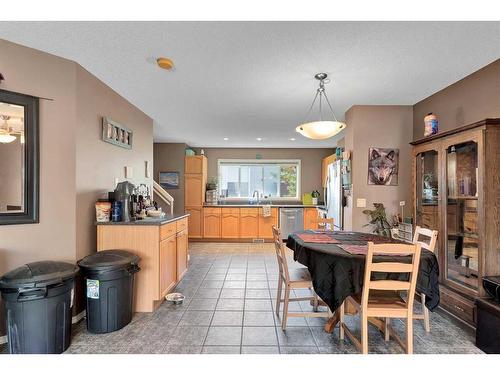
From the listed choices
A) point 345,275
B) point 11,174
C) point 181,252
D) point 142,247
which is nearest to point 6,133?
point 11,174

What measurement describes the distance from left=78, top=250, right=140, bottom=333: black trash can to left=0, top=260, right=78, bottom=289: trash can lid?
21cm

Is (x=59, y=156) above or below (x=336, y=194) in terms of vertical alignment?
above

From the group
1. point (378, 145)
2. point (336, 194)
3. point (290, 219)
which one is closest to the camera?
point (378, 145)

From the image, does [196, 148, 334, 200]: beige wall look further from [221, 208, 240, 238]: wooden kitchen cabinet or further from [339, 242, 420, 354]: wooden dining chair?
[339, 242, 420, 354]: wooden dining chair

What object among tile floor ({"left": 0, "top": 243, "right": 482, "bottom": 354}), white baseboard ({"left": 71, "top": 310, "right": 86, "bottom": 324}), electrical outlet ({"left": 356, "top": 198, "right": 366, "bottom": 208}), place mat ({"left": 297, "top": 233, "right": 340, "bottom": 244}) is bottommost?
tile floor ({"left": 0, "top": 243, "right": 482, "bottom": 354})

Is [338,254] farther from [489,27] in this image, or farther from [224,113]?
[224,113]

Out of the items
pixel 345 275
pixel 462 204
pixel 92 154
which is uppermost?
pixel 92 154

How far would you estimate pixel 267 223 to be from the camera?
5949 millimetres

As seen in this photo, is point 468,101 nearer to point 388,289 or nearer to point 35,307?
point 388,289

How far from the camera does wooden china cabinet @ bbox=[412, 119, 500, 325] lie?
6.62ft

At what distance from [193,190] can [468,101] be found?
5018 millimetres

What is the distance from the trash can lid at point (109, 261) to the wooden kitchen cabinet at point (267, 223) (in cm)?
381

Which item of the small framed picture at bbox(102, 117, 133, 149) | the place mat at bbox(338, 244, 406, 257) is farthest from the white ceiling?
the place mat at bbox(338, 244, 406, 257)
